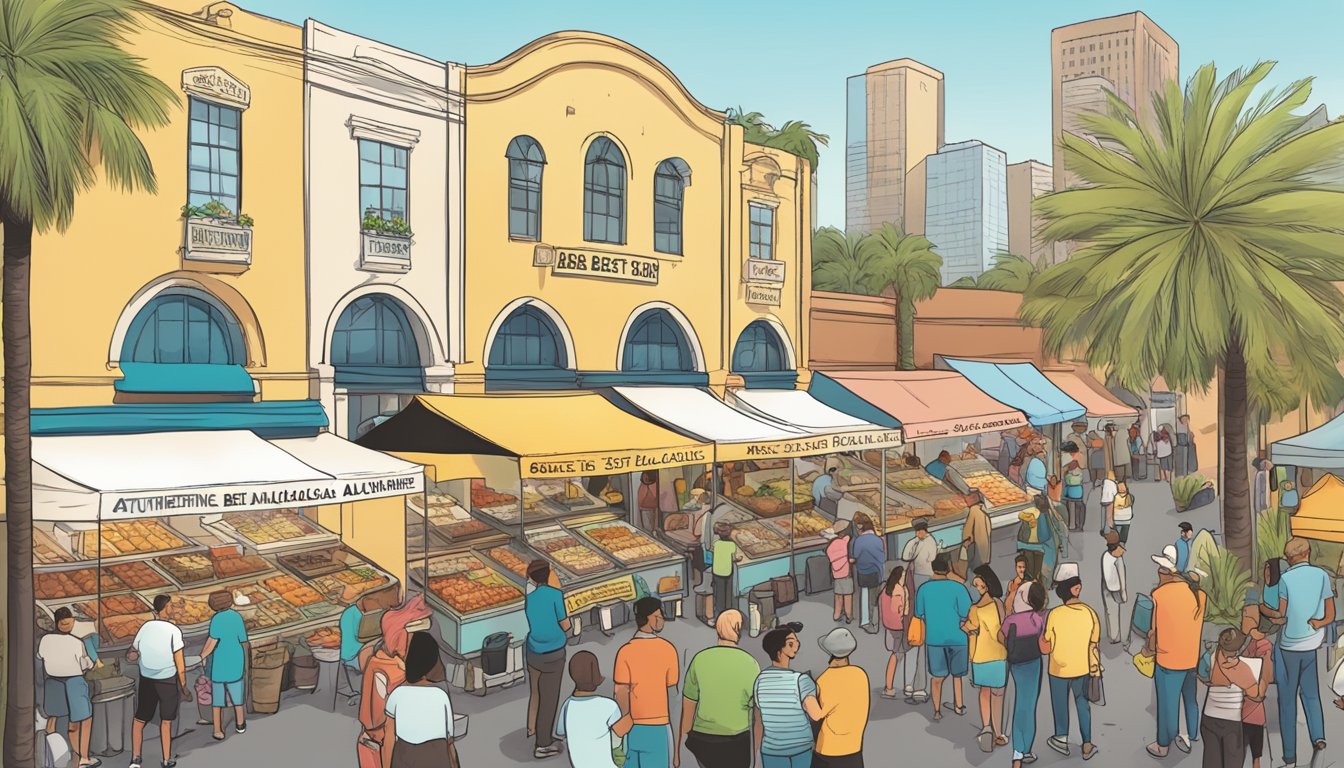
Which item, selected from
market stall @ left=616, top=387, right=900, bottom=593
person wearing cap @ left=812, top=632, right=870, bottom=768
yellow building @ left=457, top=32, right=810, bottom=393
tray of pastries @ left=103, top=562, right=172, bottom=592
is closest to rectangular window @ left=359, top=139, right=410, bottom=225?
yellow building @ left=457, top=32, right=810, bottom=393

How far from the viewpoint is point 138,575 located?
42.0 ft

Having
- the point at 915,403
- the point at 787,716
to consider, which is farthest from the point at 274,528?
the point at 915,403

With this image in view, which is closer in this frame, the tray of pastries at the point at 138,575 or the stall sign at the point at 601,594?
the tray of pastries at the point at 138,575

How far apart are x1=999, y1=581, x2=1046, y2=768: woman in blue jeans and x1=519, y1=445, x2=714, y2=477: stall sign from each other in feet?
21.3

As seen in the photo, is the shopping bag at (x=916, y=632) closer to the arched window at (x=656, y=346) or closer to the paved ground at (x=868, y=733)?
the paved ground at (x=868, y=733)

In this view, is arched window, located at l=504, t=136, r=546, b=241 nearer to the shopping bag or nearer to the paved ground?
the paved ground

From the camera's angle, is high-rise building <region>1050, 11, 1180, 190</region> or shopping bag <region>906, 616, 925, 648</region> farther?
high-rise building <region>1050, 11, 1180, 190</region>

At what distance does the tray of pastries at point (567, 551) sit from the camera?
15.2 m

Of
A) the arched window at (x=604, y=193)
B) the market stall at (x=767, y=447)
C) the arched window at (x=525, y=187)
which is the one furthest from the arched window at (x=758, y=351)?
the arched window at (x=525, y=187)

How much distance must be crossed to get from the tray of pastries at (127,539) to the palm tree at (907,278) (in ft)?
75.3

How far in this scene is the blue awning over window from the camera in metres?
13.8

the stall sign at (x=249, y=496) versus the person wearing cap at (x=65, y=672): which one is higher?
the stall sign at (x=249, y=496)

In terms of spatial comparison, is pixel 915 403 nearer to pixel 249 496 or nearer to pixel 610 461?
pixel 610 461

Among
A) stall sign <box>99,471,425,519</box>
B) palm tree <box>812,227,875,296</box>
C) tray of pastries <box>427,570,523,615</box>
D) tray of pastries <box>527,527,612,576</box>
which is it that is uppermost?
palm tree <box>812,227,875,296</box>
